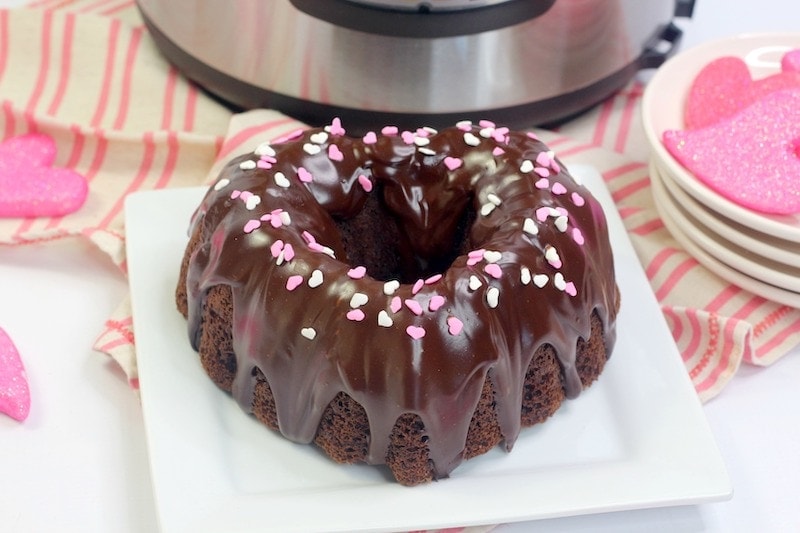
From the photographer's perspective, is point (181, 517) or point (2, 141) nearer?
point (181, 517)

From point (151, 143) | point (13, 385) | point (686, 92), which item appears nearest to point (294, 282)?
point (13, 385)

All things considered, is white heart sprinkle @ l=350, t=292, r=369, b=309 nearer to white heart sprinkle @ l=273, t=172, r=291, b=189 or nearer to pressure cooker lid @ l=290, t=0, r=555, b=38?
white heart sprinkle @ l=273, t=172, r=291, b=189

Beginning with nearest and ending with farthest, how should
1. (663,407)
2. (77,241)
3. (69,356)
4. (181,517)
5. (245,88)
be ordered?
(181,517), (663,407), (69,356), (77,241), (245,88)

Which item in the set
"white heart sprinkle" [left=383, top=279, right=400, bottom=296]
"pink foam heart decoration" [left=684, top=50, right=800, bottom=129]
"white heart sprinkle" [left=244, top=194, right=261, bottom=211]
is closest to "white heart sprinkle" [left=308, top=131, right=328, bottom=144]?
"white heart sprinkle" [left=244, top=194, right=261, bottom=211]

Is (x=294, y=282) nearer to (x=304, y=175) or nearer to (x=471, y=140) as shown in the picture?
(x=304, y=175)

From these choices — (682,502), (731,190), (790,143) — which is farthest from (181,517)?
(790,143)

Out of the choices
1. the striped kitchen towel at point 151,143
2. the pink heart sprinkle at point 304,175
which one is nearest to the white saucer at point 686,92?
the striped kitchen towel at point 151,143

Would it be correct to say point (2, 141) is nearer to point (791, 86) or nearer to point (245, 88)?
point (245, 88)
